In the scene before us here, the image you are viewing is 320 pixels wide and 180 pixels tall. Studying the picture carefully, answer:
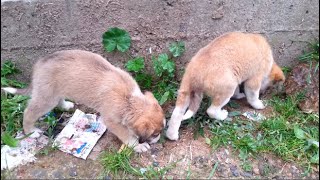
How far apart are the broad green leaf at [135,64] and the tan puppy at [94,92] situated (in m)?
0.68

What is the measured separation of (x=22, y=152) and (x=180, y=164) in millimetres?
1750

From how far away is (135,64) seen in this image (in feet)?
16.6

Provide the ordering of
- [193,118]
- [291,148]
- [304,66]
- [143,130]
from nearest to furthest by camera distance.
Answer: [143,130], [291,148], [193,118], [304,66]

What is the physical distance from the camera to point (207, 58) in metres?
4.23

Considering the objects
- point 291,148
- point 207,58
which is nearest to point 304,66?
point 291,148

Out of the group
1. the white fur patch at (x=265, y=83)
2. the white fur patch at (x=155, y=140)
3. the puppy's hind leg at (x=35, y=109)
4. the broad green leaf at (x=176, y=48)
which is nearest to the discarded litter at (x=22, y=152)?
the puppy's hind leg at (x=35, y=109)

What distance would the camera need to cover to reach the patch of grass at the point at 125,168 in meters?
4.07

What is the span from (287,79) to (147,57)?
1909 millimetres

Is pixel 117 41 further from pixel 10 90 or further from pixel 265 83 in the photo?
pixel 265 83

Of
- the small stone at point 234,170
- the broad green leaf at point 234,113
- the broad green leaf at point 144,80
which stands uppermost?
the broad green leaf at point 144,80

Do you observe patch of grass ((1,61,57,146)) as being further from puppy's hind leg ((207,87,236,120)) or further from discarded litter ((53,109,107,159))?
puppy's hind leg ((207,87,236,120))

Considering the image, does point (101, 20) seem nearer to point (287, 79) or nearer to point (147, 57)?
point (147, 57)

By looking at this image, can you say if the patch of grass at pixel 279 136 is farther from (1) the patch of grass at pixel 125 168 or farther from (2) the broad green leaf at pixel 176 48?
(2) the broad green leaf at pixel 176 48

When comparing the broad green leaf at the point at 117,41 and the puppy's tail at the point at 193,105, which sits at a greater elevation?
the broad green leaf at the point at 117,41
